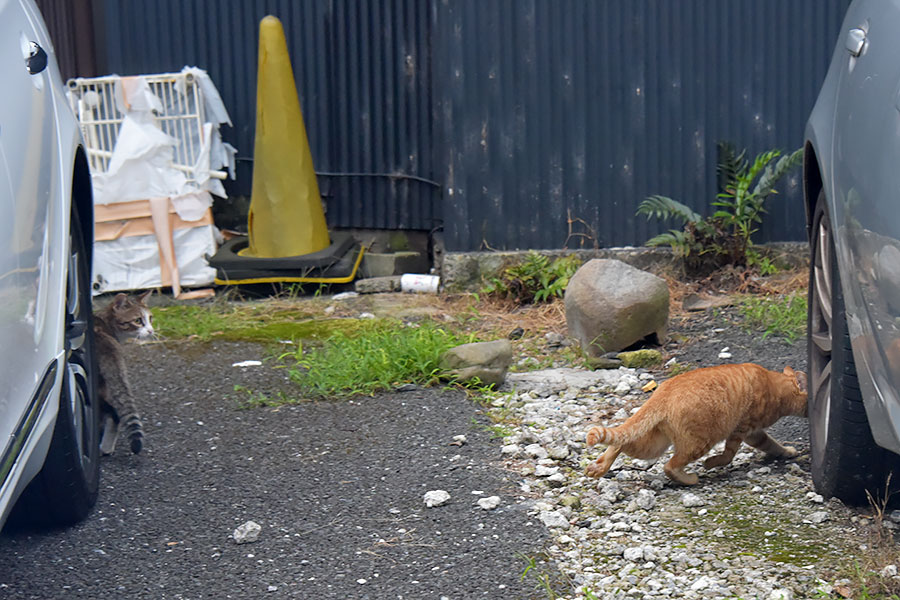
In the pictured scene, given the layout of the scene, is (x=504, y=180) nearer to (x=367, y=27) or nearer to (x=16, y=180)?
(x=367, y=27)

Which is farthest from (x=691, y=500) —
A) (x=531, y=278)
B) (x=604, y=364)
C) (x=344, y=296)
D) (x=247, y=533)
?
(x=344, y=296)

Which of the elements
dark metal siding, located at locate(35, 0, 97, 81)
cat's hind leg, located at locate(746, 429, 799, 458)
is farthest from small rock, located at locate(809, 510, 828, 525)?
dark metal siding, located at locate(35, 0, 97, 81)

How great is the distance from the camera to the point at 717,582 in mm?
2945

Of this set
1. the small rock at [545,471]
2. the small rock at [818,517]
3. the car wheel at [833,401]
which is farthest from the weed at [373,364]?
the small rock at [818,517]

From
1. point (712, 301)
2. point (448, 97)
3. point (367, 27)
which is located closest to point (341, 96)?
point (367, 27)

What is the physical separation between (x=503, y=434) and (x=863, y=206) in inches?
85.3

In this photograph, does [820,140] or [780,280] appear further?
[780,280]

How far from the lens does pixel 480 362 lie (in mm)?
5094

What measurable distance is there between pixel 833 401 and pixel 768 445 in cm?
81

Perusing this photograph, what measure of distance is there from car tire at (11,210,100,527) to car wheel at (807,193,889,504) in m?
2.31

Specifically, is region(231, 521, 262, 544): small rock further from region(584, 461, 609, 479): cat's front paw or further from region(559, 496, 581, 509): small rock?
region(584, 461, 609, 479): cat's front paw

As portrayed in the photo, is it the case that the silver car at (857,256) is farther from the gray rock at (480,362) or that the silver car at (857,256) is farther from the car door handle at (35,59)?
the car door handle at (35,59)

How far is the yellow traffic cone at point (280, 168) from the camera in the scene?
25.6ft

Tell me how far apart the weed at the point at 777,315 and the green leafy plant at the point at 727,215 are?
2.30 ft
